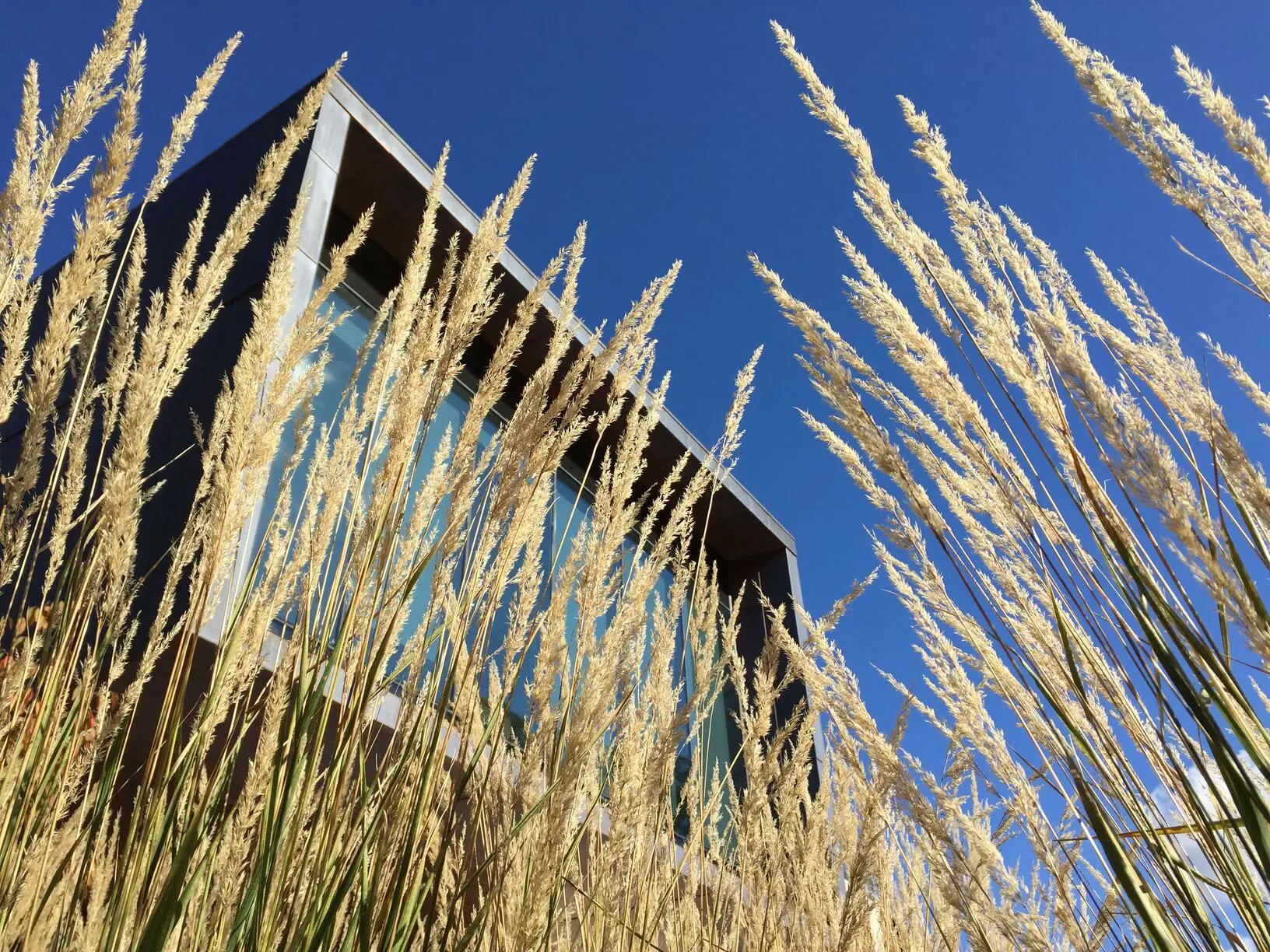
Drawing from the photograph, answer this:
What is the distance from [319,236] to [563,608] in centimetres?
362

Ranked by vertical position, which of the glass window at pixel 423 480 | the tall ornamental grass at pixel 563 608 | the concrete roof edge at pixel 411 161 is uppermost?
the concrete roof edge at pixel 411 161

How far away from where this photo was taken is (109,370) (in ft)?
4.96

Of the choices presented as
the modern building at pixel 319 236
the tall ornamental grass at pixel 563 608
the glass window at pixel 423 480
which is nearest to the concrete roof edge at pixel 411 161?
the modern building at pixel 319 236

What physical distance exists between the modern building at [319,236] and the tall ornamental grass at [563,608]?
76.4 inches

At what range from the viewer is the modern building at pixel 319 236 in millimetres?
4047

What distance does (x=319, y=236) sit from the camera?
4.52m

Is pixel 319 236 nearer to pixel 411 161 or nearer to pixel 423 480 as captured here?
pixel 411 161

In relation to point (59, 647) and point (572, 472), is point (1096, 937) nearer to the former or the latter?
point (59, 647)

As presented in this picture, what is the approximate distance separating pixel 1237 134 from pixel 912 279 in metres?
0.42

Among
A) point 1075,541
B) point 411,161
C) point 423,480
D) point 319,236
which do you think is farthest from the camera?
point 411,161

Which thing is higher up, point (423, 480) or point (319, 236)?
point (319, 236)

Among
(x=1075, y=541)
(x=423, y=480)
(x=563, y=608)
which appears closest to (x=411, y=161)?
(x=423, y=480)

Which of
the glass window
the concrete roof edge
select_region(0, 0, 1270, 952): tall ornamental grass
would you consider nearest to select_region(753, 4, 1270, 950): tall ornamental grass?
select_region(0, 0, 1270, 952): tall ornamental grass

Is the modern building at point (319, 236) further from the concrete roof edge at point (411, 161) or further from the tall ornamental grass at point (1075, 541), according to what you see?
the tall ornamental grass at point (1075, 541)
